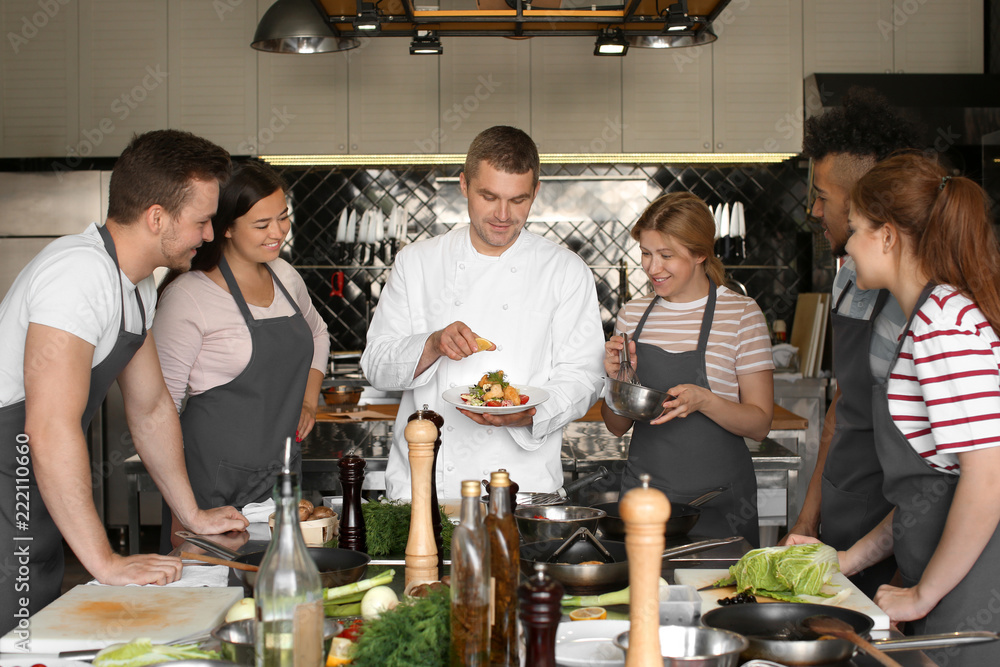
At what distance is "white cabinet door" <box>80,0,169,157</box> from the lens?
5199 mm

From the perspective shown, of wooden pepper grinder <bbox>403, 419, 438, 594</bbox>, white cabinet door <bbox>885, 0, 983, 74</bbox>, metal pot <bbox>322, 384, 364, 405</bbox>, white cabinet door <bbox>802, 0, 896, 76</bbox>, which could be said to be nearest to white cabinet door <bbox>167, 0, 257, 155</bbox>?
metal pot <bbox>322, 384, 364, 405</bbox>

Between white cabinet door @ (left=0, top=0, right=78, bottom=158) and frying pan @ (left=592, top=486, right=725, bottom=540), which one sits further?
white cabinet door @ (left=0, top=0, right=78, bottom=158)

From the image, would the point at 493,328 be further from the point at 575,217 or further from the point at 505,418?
the point at 575,217

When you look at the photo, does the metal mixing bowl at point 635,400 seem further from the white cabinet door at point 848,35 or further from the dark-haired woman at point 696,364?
the white cabinet door at point 848,35

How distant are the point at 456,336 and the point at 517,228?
39 centimetres

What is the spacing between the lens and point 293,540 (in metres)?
1.07

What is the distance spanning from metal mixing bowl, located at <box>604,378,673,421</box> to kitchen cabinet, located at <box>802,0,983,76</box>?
3.74 meters

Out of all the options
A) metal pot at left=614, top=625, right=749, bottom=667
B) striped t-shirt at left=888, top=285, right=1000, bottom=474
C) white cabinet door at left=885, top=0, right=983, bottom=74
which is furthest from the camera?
white cabinet door at left=885, top=0, right=983, bottom=74

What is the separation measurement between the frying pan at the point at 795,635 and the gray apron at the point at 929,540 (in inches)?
13.9

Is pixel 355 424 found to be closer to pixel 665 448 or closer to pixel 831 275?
pixel 665 448

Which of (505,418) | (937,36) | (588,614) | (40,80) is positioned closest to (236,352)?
(505,418)

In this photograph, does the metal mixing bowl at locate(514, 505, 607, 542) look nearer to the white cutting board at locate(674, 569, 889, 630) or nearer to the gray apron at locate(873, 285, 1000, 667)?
the white cutting board at locate(674, 569, 889, 630)

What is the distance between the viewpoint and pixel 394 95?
5242 millimetres

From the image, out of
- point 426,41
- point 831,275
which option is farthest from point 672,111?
point 426,41
